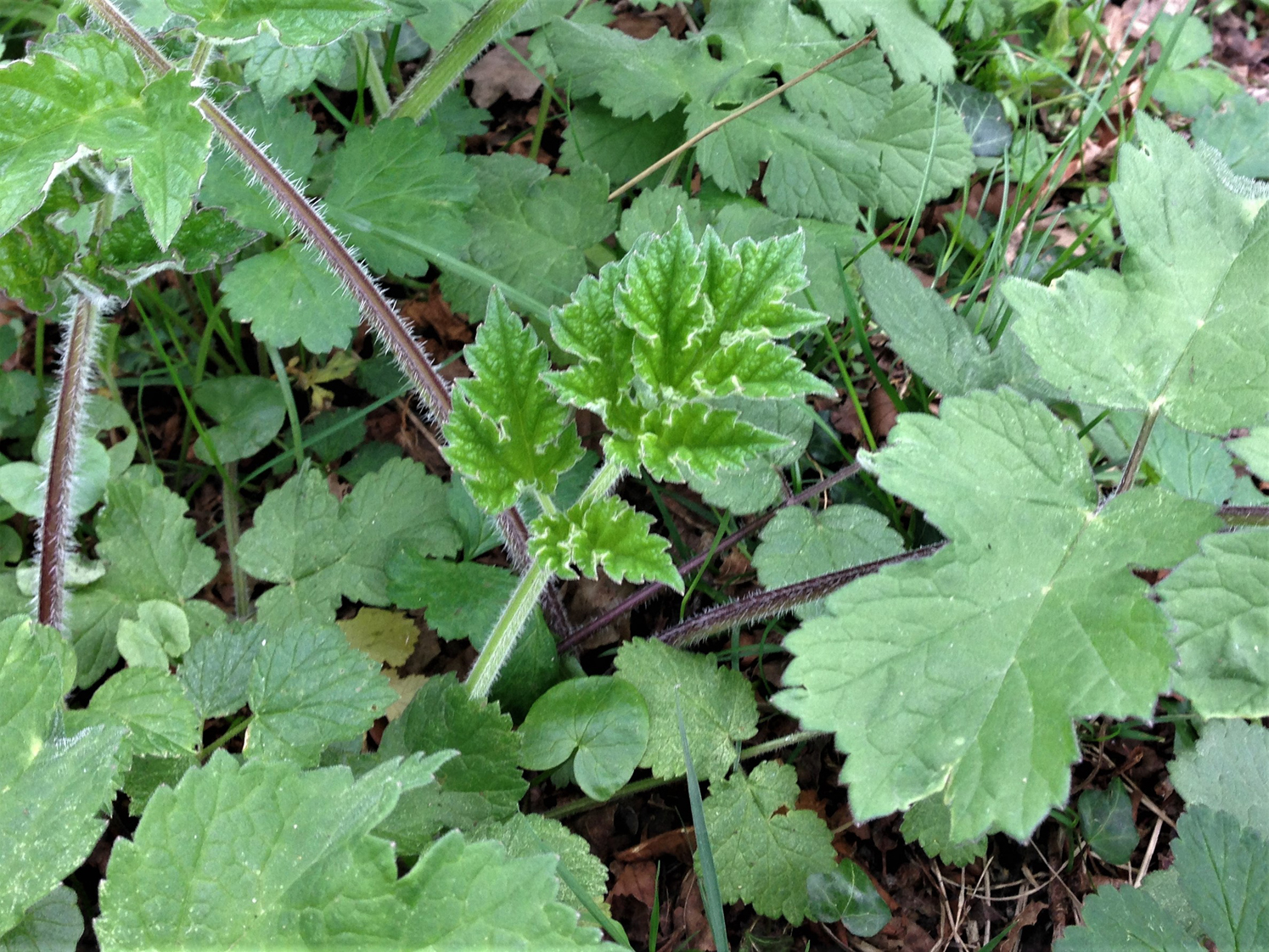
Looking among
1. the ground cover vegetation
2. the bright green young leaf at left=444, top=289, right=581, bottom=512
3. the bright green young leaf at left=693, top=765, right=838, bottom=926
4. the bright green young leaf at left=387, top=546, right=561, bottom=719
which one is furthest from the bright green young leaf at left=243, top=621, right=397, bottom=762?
the bright green young leaf at left=693, top=765, right=838, bottom=926

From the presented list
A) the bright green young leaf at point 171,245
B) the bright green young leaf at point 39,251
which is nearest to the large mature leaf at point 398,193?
the bright green young leaf at point 171,245

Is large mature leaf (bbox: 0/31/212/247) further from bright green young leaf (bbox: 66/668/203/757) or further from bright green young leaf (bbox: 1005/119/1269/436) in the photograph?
bright green young leaf (bbox: 1005/119/1269/436)

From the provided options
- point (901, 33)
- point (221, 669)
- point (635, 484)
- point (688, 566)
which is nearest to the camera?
point (221, 669)

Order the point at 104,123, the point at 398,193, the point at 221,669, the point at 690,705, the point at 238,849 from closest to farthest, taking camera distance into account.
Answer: the point at 238,849
the point at 104,123
the point at 221,669
the point at 690,705
the point at 398,193

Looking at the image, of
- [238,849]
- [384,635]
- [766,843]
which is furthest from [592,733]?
[238,849]

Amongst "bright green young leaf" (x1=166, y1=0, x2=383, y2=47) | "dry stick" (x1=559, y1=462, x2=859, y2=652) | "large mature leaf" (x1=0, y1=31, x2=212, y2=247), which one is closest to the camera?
"large mature leaf" (x1=0, y1=31, x2=212, y2=247)

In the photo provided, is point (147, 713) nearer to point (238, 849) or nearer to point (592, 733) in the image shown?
point (238, 849)

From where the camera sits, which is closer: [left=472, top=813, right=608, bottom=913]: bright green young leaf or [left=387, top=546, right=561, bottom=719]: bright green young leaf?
[left=472, top=813, right=608, bottom=913]: bright green young leaf
